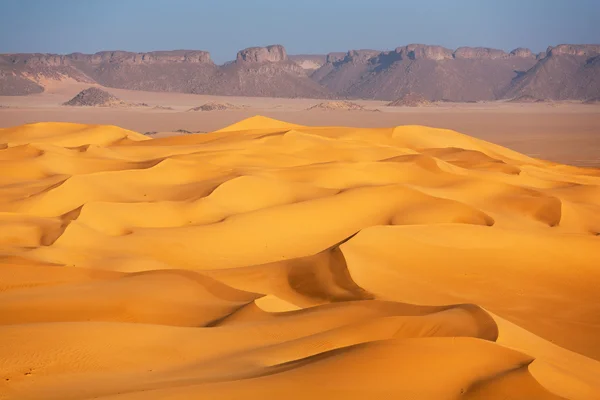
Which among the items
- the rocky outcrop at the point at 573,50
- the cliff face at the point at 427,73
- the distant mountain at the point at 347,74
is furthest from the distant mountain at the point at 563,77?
the cliff face at the point at 427,73

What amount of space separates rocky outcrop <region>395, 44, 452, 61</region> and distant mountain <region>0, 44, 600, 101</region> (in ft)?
0.63

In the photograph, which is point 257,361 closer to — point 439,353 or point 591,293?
point 439,353

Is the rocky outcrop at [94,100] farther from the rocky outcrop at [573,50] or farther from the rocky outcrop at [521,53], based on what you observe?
the rocky outcrop at [521,53]

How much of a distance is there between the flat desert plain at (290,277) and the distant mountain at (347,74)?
10598 centimetres

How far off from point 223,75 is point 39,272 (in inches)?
5188

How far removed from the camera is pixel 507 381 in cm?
363

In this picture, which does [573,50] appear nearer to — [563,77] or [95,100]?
[563,77]

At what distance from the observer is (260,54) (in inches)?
5674

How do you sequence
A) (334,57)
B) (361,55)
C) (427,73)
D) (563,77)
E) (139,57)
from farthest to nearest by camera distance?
(334,57), (361,55), (427,73), (139,57), (563,77)

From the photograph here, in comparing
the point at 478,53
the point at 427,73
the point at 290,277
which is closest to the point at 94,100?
the point at 290,277

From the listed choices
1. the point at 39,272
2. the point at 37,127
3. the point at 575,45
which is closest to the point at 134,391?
the point at 39,272

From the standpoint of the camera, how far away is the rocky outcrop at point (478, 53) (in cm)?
17350

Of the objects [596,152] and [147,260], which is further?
[596,152]

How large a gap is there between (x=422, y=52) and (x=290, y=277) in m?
157
